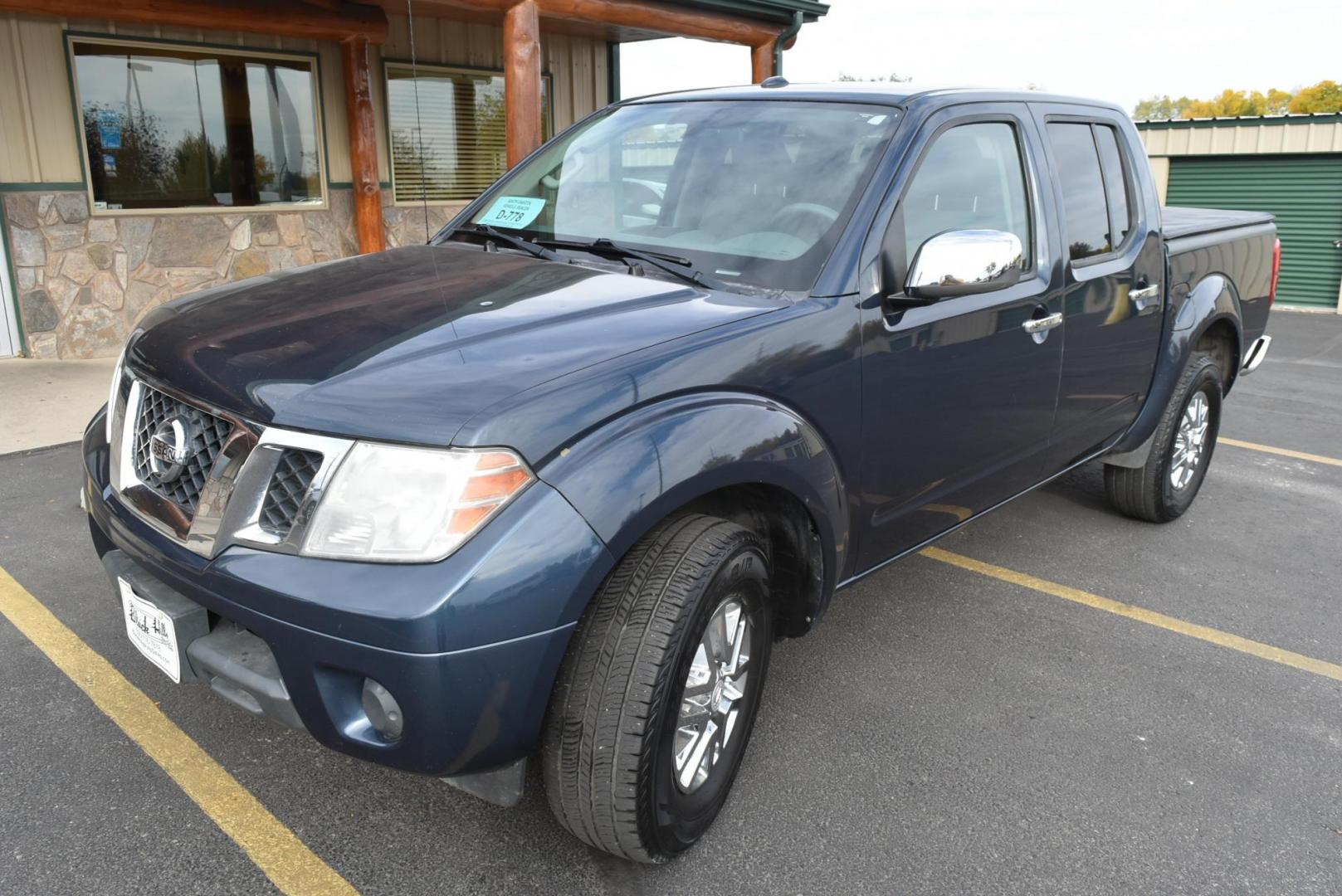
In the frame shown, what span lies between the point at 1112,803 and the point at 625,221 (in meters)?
2.18

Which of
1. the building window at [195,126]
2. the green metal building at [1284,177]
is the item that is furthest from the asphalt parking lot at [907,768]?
the green metal building at [1284,177]

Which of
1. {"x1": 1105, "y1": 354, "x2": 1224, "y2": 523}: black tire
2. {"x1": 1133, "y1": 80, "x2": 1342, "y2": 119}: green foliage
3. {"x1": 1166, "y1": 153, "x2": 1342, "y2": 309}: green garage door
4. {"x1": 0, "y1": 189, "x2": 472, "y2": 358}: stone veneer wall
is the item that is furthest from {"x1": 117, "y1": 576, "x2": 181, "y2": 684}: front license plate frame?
{"x1": 1133, "y1": 80, "x2": 1342, "y2": 119}: green foliage

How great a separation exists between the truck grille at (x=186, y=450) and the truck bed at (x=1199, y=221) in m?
3.90

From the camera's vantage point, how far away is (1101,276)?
381cm

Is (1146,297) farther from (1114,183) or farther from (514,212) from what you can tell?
(514,212)

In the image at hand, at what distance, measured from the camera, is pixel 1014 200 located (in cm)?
350

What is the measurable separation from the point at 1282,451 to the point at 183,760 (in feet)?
21.1

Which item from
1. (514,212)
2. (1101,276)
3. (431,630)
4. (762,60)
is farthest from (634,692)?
(762,60)

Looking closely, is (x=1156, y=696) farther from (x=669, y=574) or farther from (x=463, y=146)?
(x=463, y=146)

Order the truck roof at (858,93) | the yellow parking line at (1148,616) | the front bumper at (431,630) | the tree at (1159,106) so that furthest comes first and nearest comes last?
the tree at (1159,106) < the yellow parking line at (1148,616) < the truck roof at (858,93) < the front bumper at (431,630)

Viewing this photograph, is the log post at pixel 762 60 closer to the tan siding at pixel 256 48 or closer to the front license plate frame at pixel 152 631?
the tan siding at pixel 256 48

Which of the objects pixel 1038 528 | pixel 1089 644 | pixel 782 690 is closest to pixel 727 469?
pixel 782 690

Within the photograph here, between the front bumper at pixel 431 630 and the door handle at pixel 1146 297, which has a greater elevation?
the door handle at pixel 1146 297

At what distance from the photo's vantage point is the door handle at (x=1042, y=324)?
11.1ft
